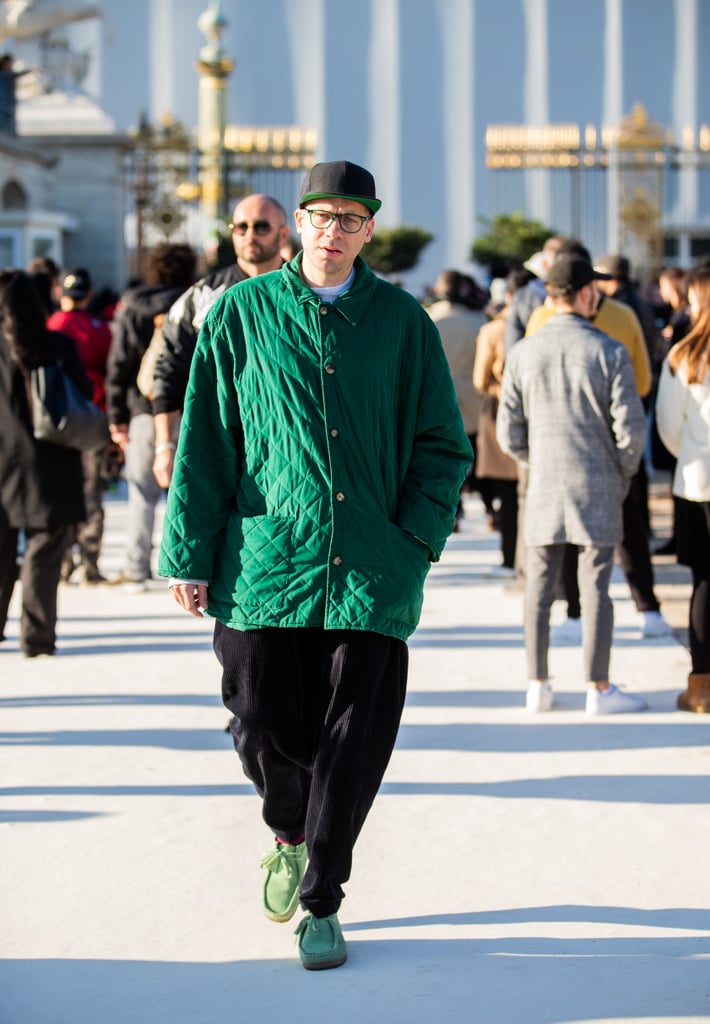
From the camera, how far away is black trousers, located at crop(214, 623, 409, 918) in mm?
3943

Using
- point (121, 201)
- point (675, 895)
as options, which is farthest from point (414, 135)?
point (675, 895)

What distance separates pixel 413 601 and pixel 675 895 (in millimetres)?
1177

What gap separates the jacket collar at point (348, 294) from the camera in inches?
157

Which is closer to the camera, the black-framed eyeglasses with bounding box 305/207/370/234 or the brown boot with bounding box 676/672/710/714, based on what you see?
the black-framed eyeglasses with bounding box 305/207/370/234

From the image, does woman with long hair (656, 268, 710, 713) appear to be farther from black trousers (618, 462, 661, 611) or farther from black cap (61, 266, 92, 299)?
black cap (61, 266, 92, 299)

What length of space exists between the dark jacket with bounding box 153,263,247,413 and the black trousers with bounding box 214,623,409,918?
2011 millimetres

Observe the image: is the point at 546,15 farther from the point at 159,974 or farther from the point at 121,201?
the point at 159,974

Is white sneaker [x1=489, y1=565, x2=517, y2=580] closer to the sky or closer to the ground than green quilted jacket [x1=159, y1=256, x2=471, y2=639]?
closer to the ground

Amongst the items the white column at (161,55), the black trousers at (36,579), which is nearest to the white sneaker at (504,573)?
the black trousers at (36,579)

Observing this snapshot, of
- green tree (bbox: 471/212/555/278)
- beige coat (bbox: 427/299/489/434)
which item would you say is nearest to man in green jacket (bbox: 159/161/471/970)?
beige coat (bbox: 427/299/489/434)

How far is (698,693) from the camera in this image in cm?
666

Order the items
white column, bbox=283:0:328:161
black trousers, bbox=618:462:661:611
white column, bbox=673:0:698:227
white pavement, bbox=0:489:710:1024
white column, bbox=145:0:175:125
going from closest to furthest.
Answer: white pavement, bbox=0:489:710:1024
black trousers, bbox=618:462:661:611
white column, bbox=673:0:698:227
white column, bbox=283:0:328:161
white column, bbox=145:0:175:125

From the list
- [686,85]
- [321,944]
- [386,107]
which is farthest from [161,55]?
[321,944]

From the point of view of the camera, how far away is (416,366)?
4055mm
